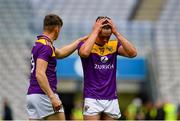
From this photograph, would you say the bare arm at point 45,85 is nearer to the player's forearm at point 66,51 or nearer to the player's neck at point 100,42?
the player's forearm at point 66,51

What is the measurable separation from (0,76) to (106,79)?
15.1 m

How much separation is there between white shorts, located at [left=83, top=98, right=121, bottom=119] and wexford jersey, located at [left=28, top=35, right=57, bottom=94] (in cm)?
45

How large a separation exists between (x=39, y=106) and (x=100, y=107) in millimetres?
695

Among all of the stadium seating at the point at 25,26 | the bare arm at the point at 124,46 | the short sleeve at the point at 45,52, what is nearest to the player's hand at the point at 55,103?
the short sleeve at the point at 45,52

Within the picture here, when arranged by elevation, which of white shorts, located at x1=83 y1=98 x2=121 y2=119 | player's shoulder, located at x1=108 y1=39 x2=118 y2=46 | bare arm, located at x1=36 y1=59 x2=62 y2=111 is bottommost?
white shorts, located at x1=83 y1=98 x2=121 y2=119

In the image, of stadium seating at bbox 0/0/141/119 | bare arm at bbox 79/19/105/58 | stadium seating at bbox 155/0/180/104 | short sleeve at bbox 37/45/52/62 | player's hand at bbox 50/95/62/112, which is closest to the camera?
player's hand at bbox 50/95/62/112

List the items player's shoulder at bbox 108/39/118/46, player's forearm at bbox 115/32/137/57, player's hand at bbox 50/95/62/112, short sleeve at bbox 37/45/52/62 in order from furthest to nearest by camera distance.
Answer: player's shoulder at bbox 108/39/118/46
player's forearm at bbox 115/32/137/57
short sleeve at bbox 37/45/52/62
player's hand at bbox 50/95/62/112

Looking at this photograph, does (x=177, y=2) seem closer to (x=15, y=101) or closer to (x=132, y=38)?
(x=132, y=38)

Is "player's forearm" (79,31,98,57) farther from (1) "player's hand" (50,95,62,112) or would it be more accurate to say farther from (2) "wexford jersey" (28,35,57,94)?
(1) "player's hand" (50,95,62,112)

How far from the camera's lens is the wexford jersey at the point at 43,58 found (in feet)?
21.1

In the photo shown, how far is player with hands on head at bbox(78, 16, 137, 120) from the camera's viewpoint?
22.1ft

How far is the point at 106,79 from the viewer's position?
269 inches

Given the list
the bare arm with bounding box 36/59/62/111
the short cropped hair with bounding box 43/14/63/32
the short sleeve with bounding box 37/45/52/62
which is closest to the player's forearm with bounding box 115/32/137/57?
the short cropped hair with bounding box 43/14/63/32

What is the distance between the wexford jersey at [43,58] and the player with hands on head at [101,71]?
0.38 metres
